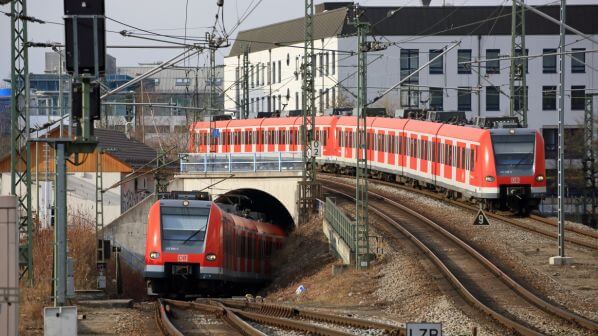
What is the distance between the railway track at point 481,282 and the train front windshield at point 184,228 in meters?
5.34

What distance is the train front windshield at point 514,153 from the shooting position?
3959cm

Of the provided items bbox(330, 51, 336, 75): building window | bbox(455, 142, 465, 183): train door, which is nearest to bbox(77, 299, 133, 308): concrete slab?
bbox(455, 142, 465, 183): train door

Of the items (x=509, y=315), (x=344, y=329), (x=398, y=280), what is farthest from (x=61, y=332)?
(x=398, y=280)

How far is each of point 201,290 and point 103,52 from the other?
22.1m

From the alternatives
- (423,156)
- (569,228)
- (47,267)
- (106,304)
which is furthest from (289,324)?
(423,156)

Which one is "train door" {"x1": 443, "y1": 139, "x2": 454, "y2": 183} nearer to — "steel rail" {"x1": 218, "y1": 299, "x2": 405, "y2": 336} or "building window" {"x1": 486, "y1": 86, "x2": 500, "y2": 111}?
"steel rail" {"x1": 218, "y1": 299, "x2": 405, "y2": 336}

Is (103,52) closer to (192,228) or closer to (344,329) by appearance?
(344,329)

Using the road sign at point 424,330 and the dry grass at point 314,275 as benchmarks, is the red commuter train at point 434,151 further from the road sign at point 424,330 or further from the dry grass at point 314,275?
the road sign at point 424,330

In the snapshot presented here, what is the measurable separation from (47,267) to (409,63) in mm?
48258

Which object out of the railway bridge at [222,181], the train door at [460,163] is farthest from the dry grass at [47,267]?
the train door at [460,163]

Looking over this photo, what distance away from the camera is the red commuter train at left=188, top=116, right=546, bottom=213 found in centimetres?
3962

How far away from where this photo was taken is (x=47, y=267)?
118ft

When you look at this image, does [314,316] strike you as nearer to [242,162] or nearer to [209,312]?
[209,312]

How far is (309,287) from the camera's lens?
34.6 m
